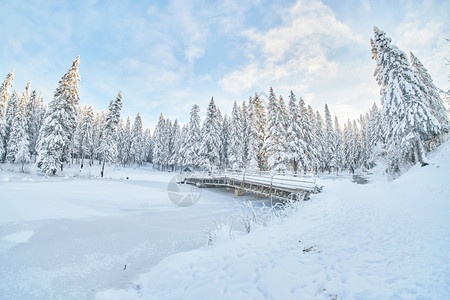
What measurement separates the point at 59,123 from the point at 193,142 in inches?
770

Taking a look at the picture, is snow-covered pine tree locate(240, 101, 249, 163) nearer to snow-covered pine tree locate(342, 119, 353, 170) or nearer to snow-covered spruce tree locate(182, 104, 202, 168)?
snow-covered spruce tree locate(182, 104, 202, 168)

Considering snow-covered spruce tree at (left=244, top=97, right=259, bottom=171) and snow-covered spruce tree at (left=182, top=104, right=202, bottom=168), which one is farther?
snow-covered spruce tree at (left=182, top=104, right=202, bottom=168)

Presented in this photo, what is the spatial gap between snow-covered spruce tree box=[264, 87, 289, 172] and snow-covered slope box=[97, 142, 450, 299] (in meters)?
17.1

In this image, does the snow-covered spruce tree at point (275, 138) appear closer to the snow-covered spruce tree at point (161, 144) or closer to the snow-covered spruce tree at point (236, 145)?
the snow-covered spruce tree at point (236, 145)

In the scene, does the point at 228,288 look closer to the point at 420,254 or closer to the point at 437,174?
the point at 420,254

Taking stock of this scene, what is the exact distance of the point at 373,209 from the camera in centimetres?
834

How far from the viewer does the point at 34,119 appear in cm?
4519

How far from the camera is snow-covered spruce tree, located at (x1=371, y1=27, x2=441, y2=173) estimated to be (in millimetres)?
15086

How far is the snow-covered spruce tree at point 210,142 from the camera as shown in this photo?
32312mm

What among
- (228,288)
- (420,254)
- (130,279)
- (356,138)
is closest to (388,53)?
(420,254)

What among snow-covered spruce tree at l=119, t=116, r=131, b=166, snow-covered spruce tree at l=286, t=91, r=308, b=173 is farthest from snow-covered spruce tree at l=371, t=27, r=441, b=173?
snow-covered spruce tree at l=119, t=116, r=131, b=166

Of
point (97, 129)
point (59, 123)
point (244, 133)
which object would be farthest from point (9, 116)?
point (244, 133)

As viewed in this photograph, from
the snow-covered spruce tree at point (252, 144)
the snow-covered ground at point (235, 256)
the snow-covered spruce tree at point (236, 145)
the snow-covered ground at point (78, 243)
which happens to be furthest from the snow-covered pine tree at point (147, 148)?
the snow-covered ground at point (235, 256)

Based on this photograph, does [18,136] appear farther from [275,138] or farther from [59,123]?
[275,138]
